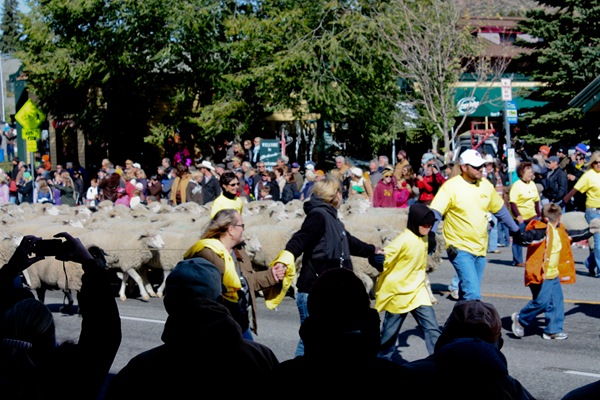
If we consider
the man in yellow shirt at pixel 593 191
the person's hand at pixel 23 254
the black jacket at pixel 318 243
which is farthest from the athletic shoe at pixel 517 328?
the person's hand at pixel 23 254

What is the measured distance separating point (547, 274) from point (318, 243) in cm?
306

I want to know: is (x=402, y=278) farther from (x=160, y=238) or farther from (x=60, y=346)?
(x=160, y=238)

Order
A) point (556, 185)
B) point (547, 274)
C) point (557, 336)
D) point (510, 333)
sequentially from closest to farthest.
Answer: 1. point (547, 274)
2. point (557, 336)
3. point (510, 333)
4. point (556, 185)

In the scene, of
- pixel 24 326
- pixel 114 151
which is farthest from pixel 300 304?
pixel 114 151

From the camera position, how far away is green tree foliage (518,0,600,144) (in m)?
30.2

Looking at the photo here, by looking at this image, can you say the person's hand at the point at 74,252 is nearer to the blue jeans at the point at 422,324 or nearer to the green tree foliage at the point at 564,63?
the blue jeans at the point at 422,324

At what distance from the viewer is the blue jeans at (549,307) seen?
8.46 metres

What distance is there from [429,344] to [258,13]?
25.6 m

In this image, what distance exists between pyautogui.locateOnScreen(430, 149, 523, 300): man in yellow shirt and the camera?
5.21 metres

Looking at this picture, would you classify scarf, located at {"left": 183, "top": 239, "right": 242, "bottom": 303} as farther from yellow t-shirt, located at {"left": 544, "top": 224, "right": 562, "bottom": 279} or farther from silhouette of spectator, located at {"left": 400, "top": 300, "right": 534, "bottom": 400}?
yellow t-shirt, located at {"left": 544, "top": 224, "right": 562, "bottom": 279}

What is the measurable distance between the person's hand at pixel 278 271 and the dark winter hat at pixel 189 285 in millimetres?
2398

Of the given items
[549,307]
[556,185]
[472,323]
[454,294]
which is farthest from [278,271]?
[556,185]

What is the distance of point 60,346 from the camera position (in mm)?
3258

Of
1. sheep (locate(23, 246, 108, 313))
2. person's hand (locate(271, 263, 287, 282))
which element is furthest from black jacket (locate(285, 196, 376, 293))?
sheep (locate(23, 246, 108, 313))
